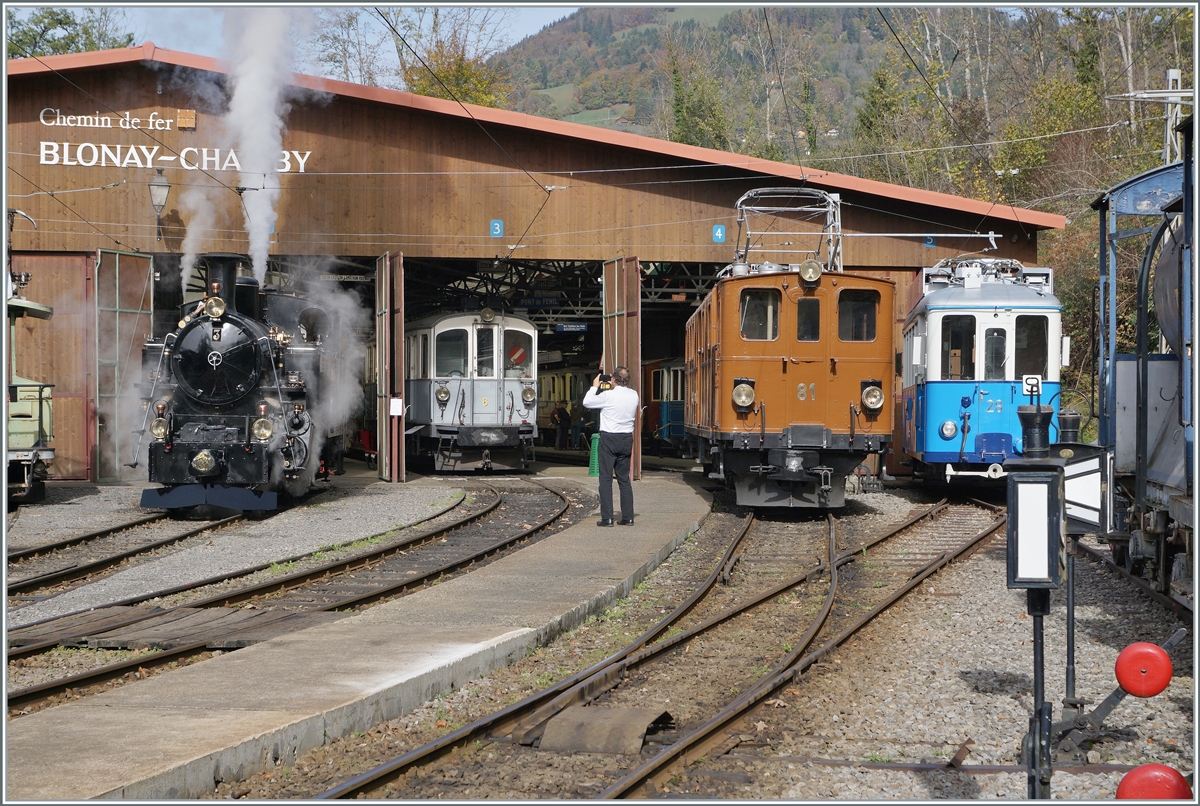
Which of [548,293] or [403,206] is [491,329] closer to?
[403,206]

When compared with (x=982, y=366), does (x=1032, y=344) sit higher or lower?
higher

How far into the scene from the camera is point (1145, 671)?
455cm

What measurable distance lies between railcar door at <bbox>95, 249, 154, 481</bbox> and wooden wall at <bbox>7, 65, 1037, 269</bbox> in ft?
2.34

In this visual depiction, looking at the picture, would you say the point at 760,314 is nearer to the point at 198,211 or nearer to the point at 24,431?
the point at 24,431

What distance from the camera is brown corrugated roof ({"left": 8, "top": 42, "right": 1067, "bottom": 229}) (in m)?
19.4

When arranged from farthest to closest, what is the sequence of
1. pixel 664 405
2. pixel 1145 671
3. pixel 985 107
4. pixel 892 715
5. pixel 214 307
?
1. pixel 985 107
2. pixel 664 405
3. pixel 214 307
4. pixel 892 715
5. pixel 1145 671

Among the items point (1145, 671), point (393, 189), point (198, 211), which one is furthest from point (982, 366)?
point (198, 211)

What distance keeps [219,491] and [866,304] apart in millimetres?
8909

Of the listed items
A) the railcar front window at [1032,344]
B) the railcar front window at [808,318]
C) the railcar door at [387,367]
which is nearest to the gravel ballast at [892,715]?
the railcar front window at [808,318]

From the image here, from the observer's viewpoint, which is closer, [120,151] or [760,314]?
[760,314]

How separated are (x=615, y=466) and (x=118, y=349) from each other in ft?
39.9

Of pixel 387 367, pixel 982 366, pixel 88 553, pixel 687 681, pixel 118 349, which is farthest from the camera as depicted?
pixel 387 367

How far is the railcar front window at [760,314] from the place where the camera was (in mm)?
14406

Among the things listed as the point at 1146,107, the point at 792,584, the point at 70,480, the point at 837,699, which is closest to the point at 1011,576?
→ the point at 837,699
